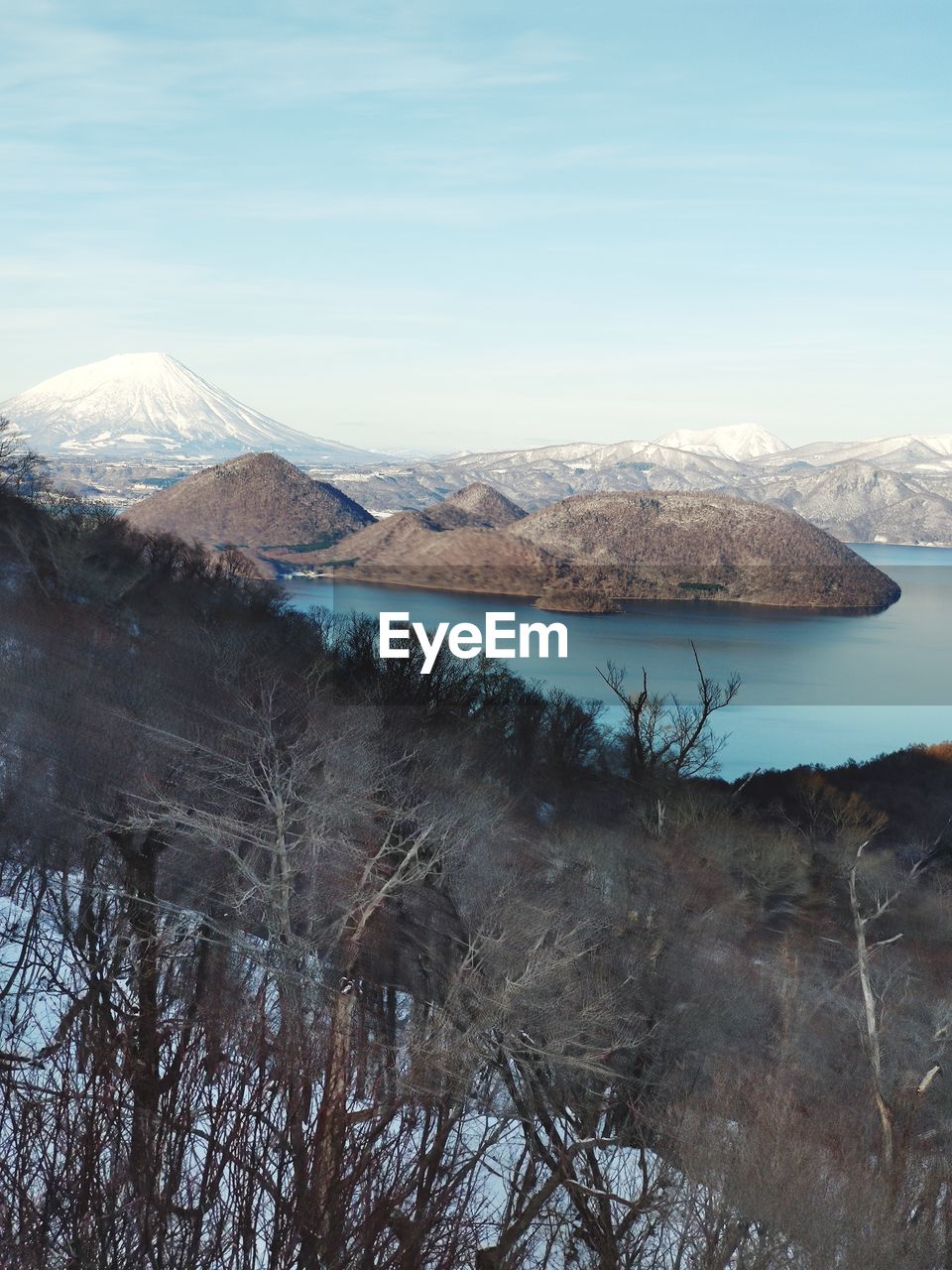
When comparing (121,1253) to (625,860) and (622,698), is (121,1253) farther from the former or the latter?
(622,698)

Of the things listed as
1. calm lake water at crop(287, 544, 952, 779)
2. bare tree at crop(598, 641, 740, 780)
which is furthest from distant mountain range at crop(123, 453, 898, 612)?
bare tree at crop(598, 641, 740, 780)

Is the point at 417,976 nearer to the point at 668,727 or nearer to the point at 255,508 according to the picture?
the point at 668,727

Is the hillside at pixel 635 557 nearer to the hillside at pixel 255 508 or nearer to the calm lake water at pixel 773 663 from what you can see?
the calm lake water at pixel 773 663

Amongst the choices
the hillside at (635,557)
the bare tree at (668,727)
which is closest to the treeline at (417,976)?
the bare tree at (668,727)

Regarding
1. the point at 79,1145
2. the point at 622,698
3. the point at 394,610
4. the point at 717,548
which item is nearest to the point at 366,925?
the point at 79,1145

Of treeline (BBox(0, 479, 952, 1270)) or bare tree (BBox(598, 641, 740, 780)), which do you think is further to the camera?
bare tree (BBox(598, 641, 740, 780))

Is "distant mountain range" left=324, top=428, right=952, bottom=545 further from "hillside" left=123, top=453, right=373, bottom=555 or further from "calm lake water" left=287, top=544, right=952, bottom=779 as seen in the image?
"calm lake water" left=287, top=544, right=952, bottom=779
